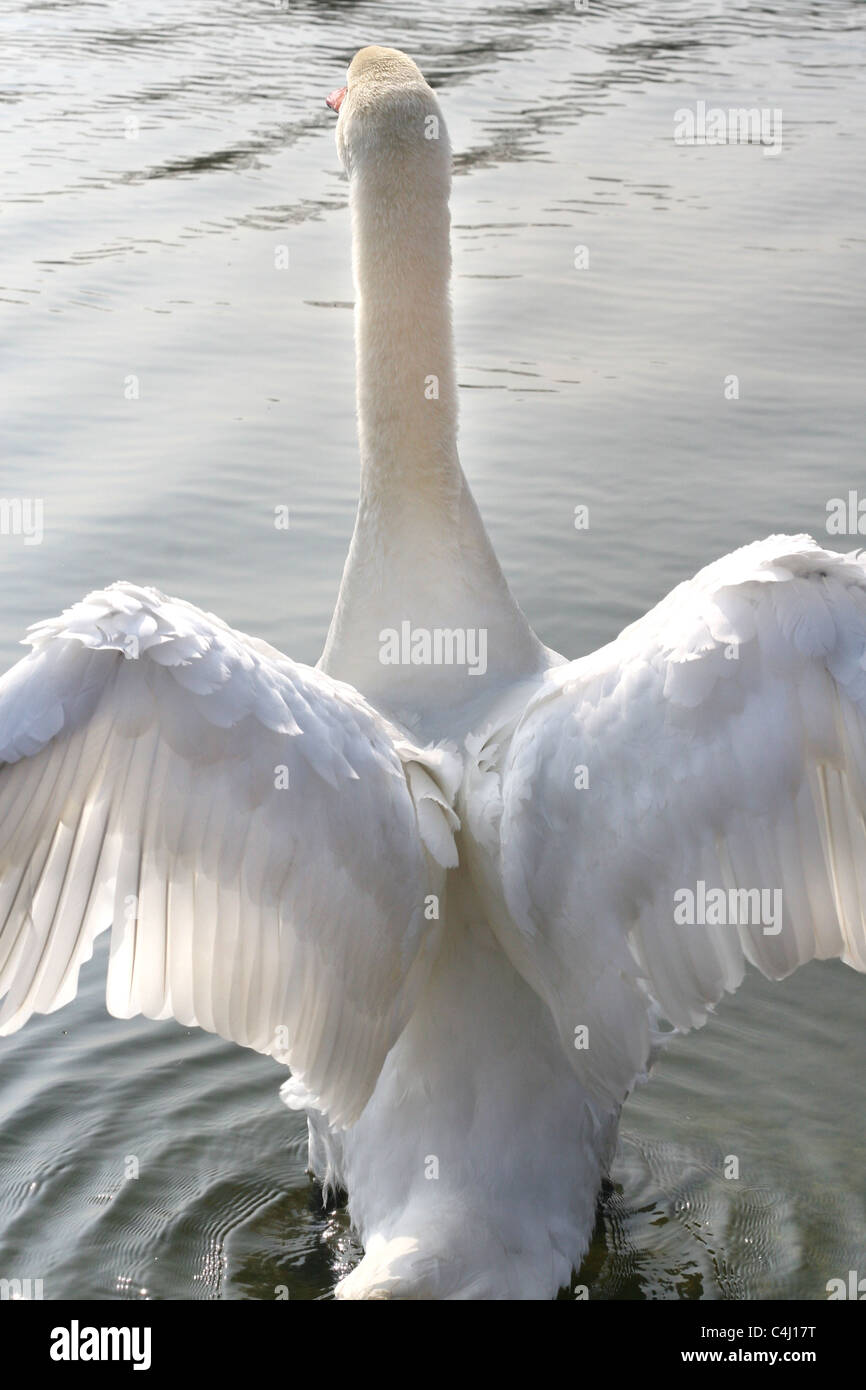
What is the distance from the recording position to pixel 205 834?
10.8ft

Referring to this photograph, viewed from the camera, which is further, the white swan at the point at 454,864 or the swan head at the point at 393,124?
the swan head at the point at 393,124

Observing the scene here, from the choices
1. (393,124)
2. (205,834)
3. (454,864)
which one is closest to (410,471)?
(393,124)

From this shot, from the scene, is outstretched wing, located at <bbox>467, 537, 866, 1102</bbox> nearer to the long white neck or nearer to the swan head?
the long white neck

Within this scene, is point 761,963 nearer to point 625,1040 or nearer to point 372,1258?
point 625,1040

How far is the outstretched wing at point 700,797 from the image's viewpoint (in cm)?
314

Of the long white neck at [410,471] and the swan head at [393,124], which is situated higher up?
the swan head at [393,124]

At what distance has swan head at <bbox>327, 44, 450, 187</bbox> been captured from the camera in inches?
178

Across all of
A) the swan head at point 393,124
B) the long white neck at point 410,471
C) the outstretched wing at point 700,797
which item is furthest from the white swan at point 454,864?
the swan head at point 393,124

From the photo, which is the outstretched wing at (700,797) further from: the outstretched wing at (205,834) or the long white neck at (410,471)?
the long white neck at (410,471)

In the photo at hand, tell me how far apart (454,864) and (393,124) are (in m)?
1.98

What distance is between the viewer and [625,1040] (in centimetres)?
358

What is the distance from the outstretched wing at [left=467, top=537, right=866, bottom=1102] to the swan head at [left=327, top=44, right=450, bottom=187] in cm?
166

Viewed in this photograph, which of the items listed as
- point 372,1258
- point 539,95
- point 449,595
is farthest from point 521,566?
point 539,95
